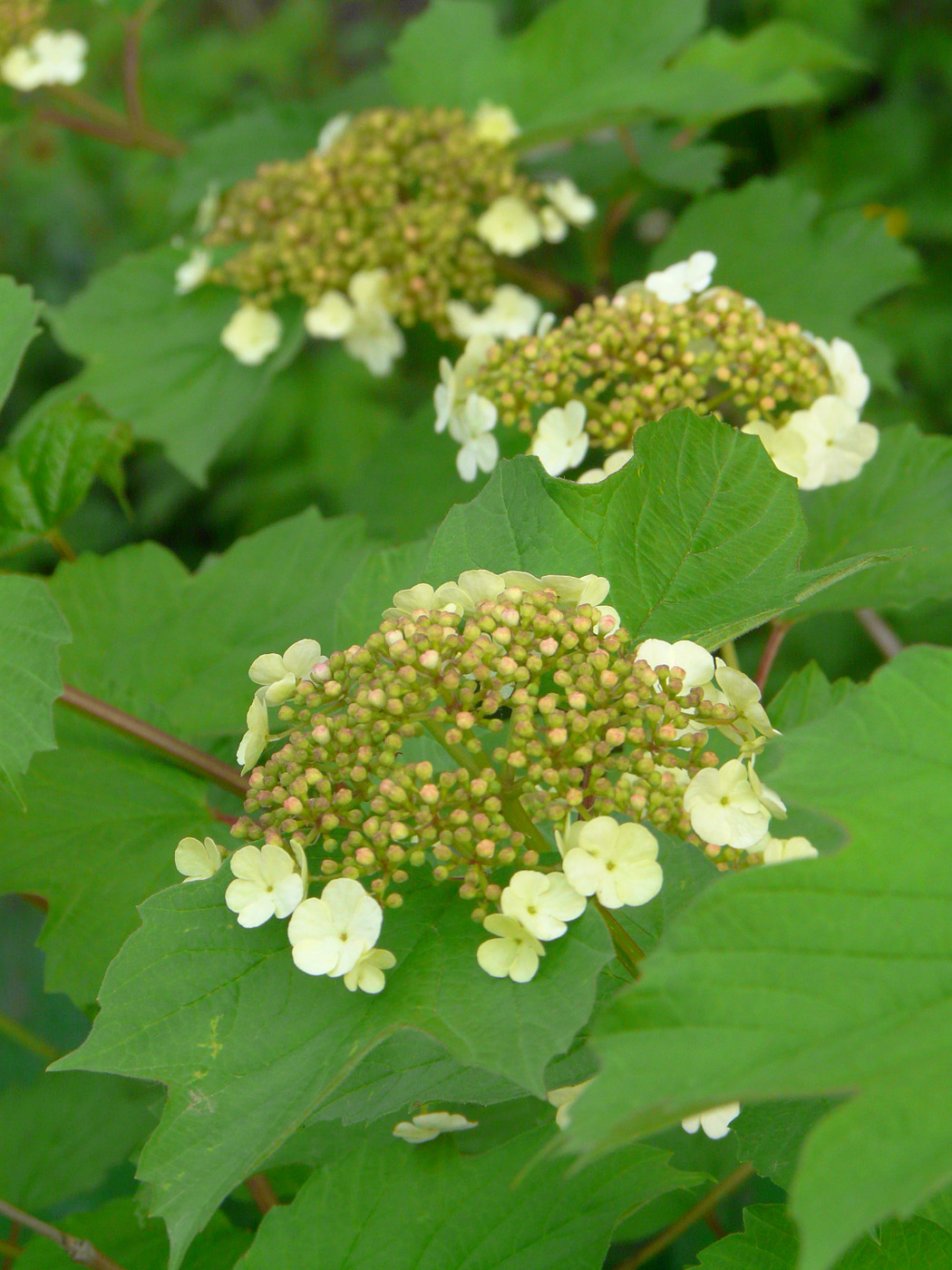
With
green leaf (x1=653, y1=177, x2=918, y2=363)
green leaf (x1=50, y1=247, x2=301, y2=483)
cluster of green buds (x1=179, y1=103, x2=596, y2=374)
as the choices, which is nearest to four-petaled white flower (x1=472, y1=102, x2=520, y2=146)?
cluster of green buds (x1=179, y1=103, x2=596, y2=374)

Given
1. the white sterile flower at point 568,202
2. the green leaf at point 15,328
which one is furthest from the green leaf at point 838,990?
the white sterile flower at point 568,202

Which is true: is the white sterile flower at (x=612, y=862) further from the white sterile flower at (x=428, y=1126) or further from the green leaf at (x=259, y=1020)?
the white sterile flower at (x=428, y=1126)

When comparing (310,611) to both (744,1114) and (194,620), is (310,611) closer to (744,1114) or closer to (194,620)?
(194,620)

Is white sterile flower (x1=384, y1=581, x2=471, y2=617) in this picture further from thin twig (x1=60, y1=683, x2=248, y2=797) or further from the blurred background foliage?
the blurred background foliage

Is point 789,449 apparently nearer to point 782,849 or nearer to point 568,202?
point 782,849

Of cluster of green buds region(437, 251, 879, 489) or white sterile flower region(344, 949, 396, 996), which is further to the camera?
cluster of green buds region(437, 251, 879, 489)

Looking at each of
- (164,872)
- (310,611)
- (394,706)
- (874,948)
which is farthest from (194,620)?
(874,948)
